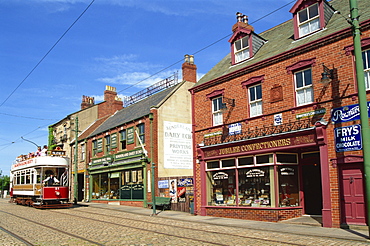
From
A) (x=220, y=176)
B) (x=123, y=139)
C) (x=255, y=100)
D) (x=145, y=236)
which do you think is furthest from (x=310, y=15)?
(x=123, y=139)

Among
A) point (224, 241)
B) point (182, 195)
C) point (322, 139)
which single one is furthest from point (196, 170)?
point (224, 241)

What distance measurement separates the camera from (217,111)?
1953cm

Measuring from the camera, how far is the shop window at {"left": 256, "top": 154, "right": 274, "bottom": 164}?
53.1 ft

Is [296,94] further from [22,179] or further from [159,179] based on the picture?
[22,179]

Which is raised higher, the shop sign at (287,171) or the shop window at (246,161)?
the shop window at (246,161)

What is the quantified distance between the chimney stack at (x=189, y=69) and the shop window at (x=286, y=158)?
50.1ft

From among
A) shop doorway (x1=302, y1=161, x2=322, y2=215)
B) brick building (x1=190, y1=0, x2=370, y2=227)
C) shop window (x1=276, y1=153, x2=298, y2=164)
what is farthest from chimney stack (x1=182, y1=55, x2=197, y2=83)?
shop doorway (x1=302, y1=161, x2=322, y2=215)

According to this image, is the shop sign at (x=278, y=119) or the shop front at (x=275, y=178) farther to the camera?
the shop sign at (x=278, y=119)

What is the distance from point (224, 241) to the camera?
10766mm

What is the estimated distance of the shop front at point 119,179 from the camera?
27.3m

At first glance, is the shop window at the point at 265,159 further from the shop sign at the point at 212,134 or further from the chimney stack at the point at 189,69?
the chimney stack at the point at 189,69

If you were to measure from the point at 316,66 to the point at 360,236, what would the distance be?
697 cm

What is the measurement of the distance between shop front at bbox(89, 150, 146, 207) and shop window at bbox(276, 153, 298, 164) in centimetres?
1288

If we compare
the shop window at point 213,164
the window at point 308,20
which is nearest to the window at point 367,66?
the window at point 308,20
